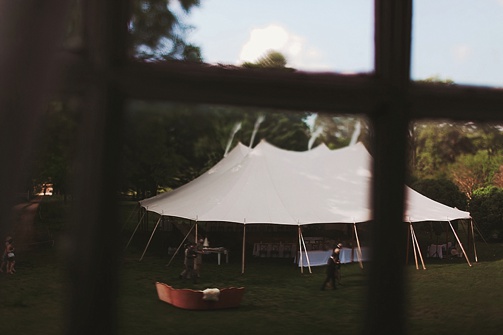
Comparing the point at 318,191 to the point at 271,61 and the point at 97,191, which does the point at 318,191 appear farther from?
the point at 97,191

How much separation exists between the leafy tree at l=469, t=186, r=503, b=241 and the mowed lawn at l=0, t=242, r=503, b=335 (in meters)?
0.03

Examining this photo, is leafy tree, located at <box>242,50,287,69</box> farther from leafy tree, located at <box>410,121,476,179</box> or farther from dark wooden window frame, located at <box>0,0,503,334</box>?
leafy tree, located at <box>410,121,476,179</box>

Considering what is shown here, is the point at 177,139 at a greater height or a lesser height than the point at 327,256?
greater

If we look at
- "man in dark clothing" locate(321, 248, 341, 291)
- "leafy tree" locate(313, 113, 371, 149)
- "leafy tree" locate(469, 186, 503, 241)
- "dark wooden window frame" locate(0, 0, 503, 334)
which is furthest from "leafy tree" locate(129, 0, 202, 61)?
"leafy tree" locate(469, 186, 503, 241)

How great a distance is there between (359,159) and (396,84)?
0.09 metres

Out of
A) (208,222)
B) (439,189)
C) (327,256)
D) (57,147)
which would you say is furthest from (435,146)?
(57,147)

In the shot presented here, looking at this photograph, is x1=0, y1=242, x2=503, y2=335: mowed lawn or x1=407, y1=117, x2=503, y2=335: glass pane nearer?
x1=0, y1=242, x2=503, y2=335: mowed lawn

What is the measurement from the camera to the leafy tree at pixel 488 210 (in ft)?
1.95

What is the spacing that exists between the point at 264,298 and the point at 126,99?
0.27 meters

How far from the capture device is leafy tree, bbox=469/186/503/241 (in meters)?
0.60

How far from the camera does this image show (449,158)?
59 cm

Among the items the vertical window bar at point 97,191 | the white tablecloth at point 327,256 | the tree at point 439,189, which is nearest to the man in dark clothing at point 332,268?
the white tablecloth at point 327,256

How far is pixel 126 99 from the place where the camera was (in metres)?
0.46

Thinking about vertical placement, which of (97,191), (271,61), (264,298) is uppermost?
(271,61)
